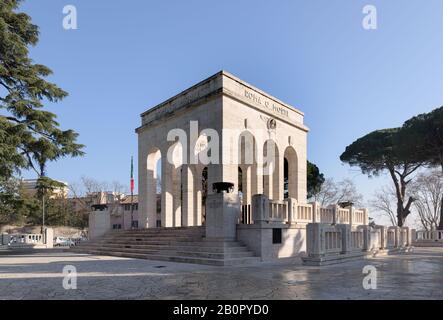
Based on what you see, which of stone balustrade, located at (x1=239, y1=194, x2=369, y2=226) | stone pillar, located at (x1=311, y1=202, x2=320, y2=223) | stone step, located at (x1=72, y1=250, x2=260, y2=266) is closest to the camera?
stone step, located at (x1=72, y1=250, x2=260, y2=266)

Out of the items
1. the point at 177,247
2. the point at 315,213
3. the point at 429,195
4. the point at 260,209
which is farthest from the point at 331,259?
the point at 429,195

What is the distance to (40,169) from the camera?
2094 centimetres

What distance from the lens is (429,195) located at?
46.2 metres

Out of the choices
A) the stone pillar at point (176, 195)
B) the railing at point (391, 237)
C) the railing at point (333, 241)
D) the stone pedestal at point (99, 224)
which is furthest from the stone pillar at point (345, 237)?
the stone pedestal at point (99, 224)

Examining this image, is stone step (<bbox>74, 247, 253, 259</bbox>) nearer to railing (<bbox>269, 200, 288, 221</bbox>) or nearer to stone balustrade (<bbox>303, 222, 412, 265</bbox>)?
railing (<bbox>269, 200, 288, 221</bbox>)

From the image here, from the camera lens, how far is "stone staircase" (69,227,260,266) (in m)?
13.3

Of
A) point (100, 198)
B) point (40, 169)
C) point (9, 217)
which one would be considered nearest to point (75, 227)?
point (100, 198)

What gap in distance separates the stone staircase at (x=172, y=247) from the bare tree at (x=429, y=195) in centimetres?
3083

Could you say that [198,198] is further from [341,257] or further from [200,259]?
[341,257]

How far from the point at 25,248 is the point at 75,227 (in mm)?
33511

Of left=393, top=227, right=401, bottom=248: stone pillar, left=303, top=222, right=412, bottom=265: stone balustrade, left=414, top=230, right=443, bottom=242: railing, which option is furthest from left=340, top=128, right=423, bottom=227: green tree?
left=303, top=222, right=412, bottom=265: stone balustrade

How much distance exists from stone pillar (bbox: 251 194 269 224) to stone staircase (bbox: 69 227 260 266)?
126cm

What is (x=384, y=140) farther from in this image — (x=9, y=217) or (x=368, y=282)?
(x=9, y=217)

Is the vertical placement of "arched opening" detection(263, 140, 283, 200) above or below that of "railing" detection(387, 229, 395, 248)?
above
